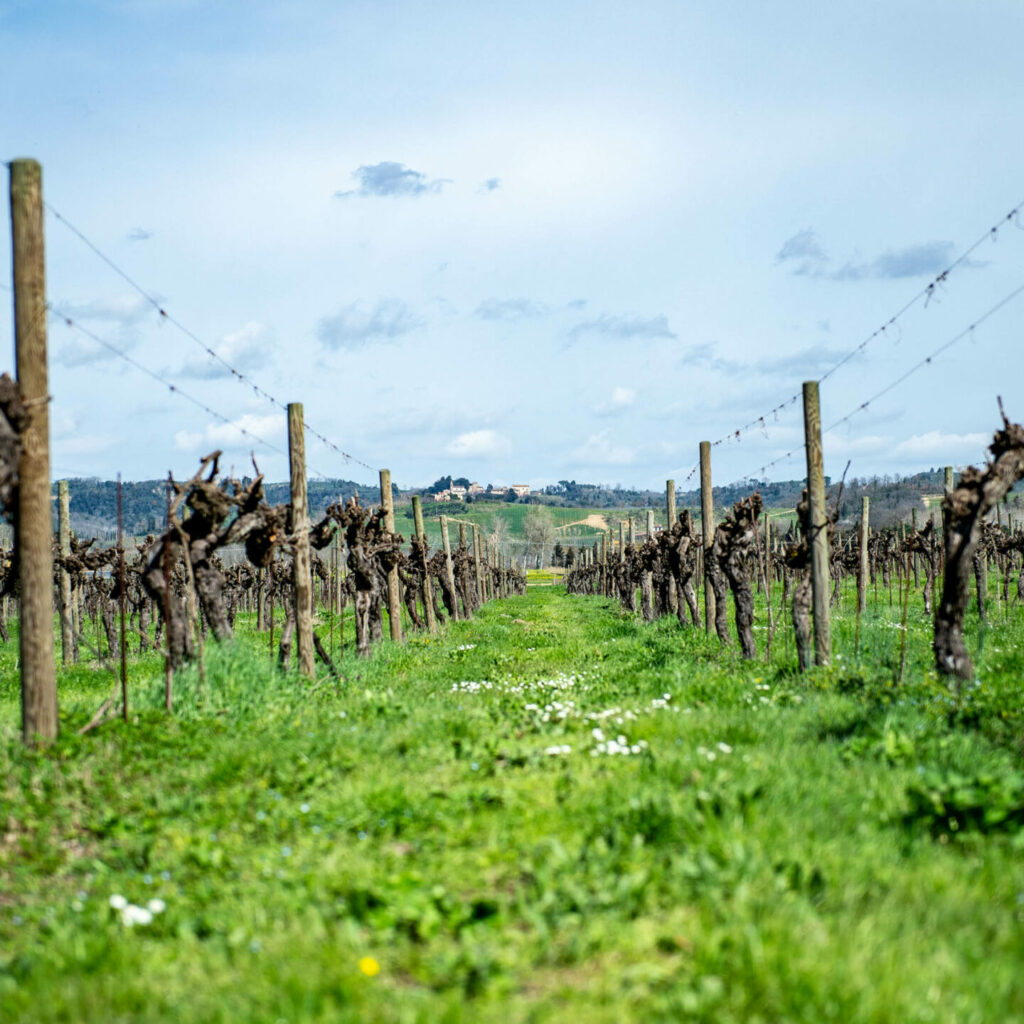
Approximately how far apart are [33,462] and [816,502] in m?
9.86

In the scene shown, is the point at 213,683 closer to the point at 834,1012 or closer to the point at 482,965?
the point at 482,965

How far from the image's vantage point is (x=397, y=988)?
379cm

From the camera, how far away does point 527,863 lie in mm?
4957

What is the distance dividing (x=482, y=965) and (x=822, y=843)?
2187 mm

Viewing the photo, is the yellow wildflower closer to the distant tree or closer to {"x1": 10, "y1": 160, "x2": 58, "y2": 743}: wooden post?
{"x1": 10, "y1": 160, "x2": 58, "y2": 743}: wooden post

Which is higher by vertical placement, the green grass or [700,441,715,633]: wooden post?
[700,441,715,633]: wooden post

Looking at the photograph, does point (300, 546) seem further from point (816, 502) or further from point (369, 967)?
point (369, 967)

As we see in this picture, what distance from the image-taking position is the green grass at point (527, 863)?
3.71m

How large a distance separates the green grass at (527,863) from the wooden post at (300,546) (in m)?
3.46

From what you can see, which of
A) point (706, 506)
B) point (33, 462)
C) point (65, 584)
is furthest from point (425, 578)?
point (33, 462)

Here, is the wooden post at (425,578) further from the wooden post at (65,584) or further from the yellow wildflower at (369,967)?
the yellow wildflower at (369,967)

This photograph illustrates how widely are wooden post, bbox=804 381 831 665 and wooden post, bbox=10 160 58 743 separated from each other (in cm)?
945

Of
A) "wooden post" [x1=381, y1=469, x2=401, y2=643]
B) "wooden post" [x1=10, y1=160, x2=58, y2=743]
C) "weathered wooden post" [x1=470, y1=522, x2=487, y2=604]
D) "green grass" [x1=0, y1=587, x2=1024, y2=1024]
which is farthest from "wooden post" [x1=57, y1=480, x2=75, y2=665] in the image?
"weathered wooden post" [x1=470, y1=522, x2=487, y2=604]

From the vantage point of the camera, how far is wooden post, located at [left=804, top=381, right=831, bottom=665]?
1220 cm
